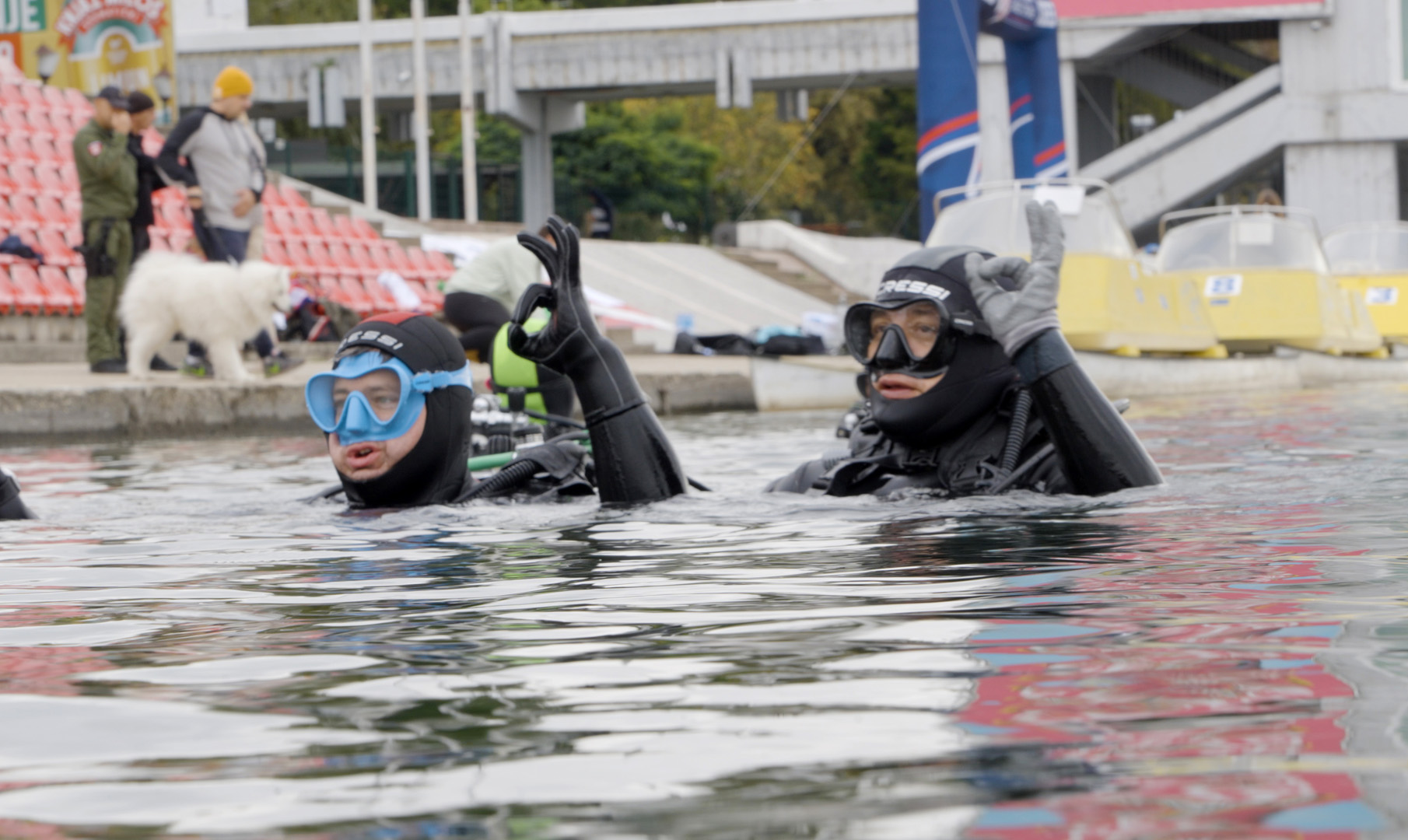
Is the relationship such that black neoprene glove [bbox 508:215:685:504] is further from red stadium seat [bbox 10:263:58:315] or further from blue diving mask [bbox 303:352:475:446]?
red stadium seat [bbox 10:263:58:315]

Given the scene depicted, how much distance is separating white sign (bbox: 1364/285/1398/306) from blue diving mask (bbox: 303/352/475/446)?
18.8 meters

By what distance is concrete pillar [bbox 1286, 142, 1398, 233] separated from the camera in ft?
108

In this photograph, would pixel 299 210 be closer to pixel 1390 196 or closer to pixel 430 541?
pixel 430 541

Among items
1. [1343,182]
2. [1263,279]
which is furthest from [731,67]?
[1263,279]

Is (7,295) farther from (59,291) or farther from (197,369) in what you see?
(197,369)

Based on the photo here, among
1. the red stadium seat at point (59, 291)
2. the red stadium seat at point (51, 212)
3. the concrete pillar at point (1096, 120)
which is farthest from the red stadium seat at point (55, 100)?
the concrete pillar at point (1096, 120)

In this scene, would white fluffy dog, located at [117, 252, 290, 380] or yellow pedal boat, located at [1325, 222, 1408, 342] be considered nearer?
white fluffy dog, located at [117, 252, 290, 380]

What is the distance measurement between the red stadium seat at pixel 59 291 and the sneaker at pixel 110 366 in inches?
131

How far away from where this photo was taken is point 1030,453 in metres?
5.70

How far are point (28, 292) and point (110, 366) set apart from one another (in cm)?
336

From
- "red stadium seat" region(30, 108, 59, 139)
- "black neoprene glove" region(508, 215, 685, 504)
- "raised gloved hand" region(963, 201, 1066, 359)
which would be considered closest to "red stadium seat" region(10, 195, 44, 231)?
"red stadium seat" region(30, 108, 59, 139)

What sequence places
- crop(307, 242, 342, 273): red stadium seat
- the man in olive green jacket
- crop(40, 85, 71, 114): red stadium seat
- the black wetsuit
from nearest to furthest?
the black wetsuit
the man in olive green jacket
crop(40, 85, 71, 114): red stadium seat
crop(307, 242, 342, 273): red stadium seat

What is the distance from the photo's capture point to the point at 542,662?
9.74 feet

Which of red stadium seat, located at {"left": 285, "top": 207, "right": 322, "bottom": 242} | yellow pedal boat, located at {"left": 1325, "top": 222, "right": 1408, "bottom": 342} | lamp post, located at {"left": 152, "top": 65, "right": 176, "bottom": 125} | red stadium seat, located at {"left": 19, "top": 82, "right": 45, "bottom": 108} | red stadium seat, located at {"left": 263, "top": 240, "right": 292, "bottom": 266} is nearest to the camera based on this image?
red stadium seat, located at {"left": 19, "top": 82, "right": 45, "bottom": 108}
